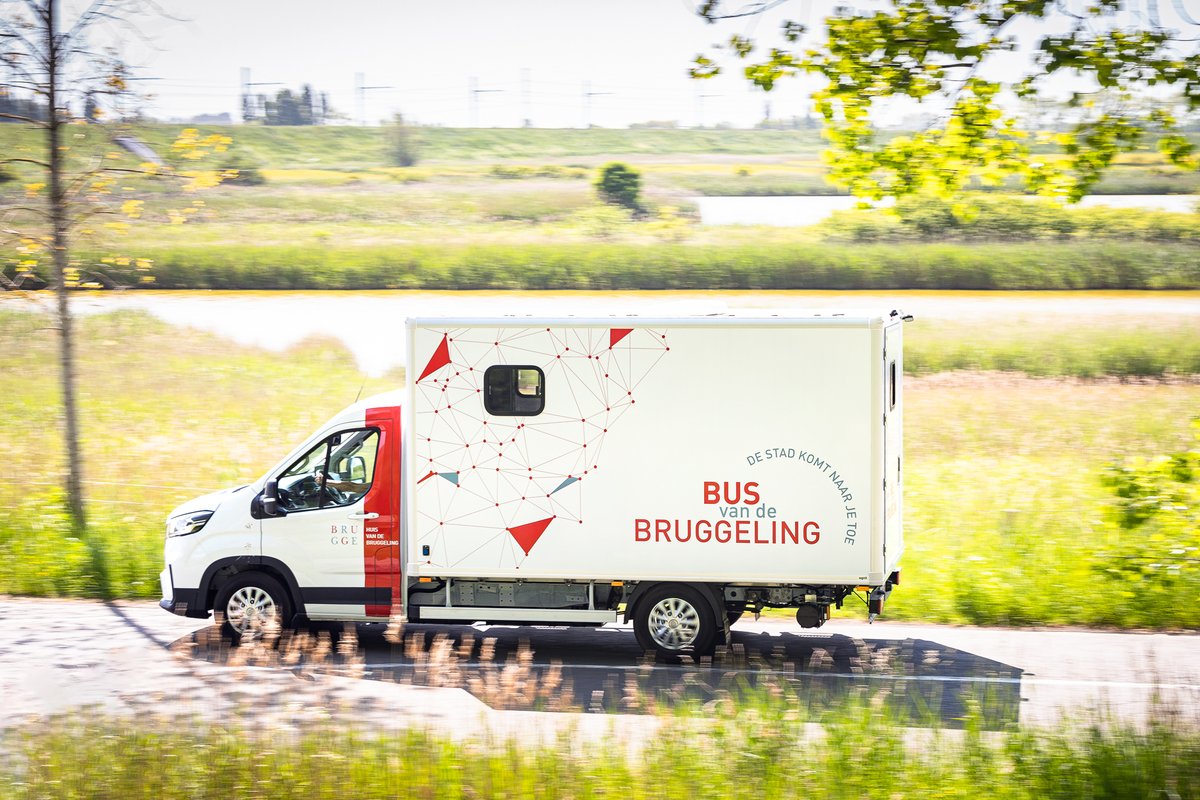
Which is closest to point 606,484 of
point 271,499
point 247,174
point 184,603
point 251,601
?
point 271,499

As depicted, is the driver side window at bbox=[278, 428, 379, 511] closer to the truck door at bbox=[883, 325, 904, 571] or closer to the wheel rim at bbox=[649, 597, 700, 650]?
the wheel rim at bbox=[649, 597, 700, 650]

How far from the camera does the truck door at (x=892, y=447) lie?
10.2 metres

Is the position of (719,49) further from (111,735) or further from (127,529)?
(127,529)

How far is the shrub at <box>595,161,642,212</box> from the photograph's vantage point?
4719 centimetres

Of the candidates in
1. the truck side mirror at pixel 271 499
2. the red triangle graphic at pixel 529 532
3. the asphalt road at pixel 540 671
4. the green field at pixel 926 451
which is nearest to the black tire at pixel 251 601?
the asphalt road at pixel 540 671

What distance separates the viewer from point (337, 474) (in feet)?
35.7

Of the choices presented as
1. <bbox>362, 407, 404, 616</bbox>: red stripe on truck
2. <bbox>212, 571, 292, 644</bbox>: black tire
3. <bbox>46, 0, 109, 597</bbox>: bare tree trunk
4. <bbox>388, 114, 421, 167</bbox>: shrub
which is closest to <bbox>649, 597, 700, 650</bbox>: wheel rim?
<bbox>362, 407, 404, 616</bbox>: red stripe on truck

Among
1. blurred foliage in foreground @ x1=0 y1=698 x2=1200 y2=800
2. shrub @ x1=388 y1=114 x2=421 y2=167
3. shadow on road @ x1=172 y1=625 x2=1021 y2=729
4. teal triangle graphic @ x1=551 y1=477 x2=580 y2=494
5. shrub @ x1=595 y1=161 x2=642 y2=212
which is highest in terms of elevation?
shrub @ x1=388 y1=114 x2=421 y2=167

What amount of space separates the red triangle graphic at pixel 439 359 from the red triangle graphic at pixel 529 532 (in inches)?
57.0

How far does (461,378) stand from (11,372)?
2423 centimetres

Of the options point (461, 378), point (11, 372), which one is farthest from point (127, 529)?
point (11, 372)

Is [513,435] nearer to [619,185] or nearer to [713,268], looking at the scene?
[713,268]

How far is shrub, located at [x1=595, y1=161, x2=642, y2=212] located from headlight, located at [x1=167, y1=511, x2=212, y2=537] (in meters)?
36.9

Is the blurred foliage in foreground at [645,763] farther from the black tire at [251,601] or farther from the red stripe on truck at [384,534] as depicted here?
the black tire at [251,601]
